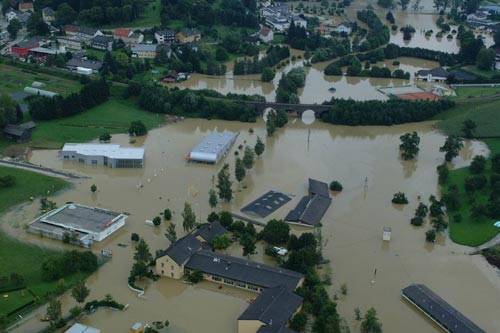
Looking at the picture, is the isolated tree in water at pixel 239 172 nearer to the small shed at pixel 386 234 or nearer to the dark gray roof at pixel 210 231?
the dark gray roof at pixel 210 231

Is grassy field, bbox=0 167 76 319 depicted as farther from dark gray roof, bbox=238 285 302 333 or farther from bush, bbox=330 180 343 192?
bush, bbox=330 180 343 192

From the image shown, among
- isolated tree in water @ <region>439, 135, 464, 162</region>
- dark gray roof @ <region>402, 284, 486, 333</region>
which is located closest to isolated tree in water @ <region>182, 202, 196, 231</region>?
dark gray roof @ <region>402, 284, 486, 333</region>

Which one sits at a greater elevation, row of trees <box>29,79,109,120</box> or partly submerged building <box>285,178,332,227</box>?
row of trees <box>29,79,109,120</box>

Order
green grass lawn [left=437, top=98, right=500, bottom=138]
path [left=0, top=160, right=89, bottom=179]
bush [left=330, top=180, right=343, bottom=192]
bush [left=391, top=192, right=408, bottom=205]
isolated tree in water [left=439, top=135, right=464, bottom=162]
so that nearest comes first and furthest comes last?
bush [left=391, top=192, right=408, bottom=205]
bush [left=330, top=180, right=343, bottom=192]
path [left=0, top=160, right=89, bottom=179]
isolated tree in water [left=439, top=135, right=464, bottom=162]
green grass lawn [left=437, top=98, right=500, bottom=138]

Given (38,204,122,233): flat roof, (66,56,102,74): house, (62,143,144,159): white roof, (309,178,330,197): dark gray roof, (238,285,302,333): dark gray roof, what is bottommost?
(38,204,122,233): flat roof

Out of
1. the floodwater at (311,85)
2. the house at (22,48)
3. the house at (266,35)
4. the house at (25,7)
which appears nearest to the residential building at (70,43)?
the house at (22,48)

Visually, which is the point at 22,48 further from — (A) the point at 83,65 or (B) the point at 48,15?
(B) the point at 48,15
